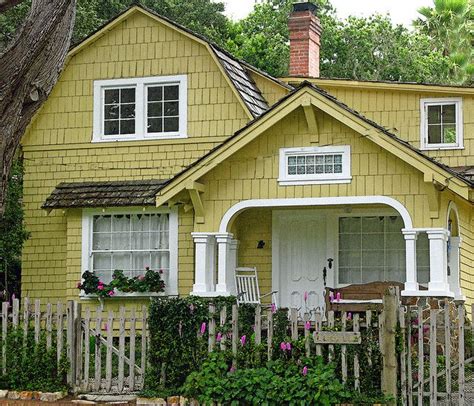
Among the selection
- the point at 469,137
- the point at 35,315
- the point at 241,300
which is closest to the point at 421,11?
the point at 469,137

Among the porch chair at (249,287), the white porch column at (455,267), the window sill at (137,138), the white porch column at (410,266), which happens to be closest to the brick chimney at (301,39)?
the window sill at (137,138)

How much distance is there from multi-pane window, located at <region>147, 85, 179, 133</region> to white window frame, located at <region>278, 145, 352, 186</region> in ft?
11.2

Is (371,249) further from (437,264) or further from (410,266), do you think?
(437,264)

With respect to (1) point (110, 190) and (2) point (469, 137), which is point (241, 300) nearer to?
(1) point (110, 190)

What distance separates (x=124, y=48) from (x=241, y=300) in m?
5.89

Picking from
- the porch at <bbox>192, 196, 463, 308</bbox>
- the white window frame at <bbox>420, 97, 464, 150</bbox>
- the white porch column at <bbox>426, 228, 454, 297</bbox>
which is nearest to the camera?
the white porch column at <bbox>426, 228, 454, 297</bbox>

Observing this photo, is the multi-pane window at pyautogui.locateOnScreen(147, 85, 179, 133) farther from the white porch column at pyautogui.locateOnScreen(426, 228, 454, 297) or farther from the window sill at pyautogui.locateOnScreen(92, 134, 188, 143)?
the white porch column at pyautogui.locateOnScreen(426, 228, 454, 297)

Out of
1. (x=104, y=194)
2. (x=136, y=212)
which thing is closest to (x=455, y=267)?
(x=136, y=212)

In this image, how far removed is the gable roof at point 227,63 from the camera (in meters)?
20.6

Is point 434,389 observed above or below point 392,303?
below

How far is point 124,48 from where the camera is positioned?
71.5 feet

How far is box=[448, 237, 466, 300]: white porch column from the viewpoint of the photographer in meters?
19.5

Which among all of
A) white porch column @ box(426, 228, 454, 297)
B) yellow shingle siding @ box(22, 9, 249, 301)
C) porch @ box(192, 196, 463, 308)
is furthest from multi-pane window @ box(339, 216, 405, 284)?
yellow shingle siding @ box(22, 9, 249, 301)

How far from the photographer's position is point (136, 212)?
20922 millimetres
